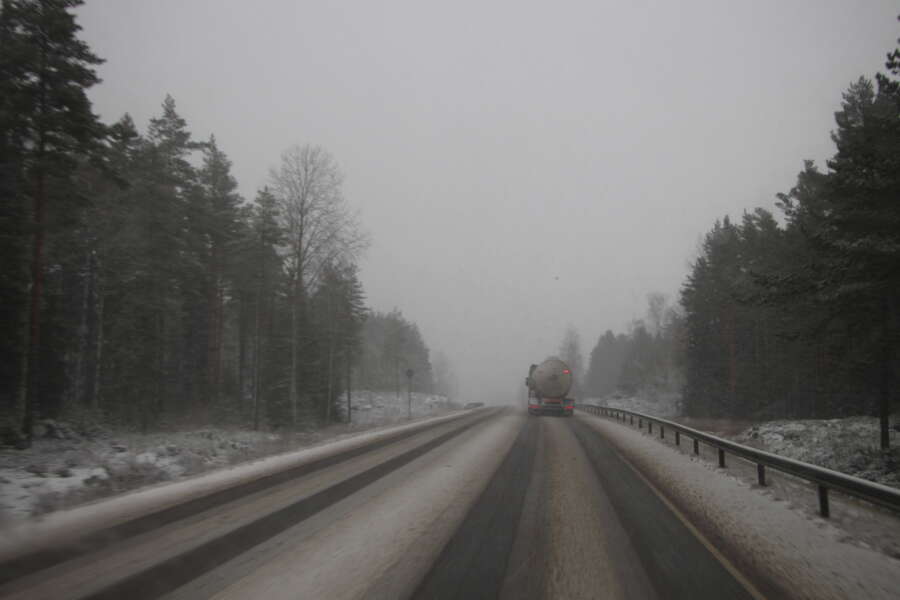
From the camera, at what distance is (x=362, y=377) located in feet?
205

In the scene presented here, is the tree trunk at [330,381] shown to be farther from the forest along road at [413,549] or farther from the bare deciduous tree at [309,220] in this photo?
the forest along road at [413,549]

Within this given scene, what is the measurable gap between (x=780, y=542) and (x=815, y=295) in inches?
418

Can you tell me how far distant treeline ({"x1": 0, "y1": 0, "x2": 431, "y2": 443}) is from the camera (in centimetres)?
1145

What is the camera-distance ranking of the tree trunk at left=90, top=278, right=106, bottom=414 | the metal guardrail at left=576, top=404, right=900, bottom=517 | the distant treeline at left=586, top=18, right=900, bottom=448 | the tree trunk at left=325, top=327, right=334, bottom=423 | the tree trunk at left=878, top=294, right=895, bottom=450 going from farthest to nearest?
1. the tree trunk at left=325, top=327, right=334, bottom=423
2. the tree trunk at left=90, top=278, right=106, bottom=414
3. the tree trunk at left=878, top=294, right=895, bottom=450
4. the distant treeline at left=586, top=18, right=900, bottom=448
5. the metal guardrail at left=576, top=404, right=900, bottom=517

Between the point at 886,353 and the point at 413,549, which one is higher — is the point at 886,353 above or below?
above

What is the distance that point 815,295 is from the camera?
12047mm

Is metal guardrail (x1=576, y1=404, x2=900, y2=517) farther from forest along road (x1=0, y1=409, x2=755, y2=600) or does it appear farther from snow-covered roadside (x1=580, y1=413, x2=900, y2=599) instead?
forest along road (x1=0, y1=409, x2=755, y2=600)

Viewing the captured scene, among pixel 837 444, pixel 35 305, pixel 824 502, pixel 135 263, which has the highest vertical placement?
pixel 135 263

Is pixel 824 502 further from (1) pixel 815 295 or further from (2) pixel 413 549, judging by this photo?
(1) pixel 815 295

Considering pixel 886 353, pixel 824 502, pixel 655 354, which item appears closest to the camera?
pixel 824 502

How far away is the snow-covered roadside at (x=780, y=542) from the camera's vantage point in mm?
3730

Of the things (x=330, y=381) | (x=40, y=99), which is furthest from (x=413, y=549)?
(x=330, y=381)

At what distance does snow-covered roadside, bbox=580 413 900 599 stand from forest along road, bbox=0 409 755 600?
0.39 metres

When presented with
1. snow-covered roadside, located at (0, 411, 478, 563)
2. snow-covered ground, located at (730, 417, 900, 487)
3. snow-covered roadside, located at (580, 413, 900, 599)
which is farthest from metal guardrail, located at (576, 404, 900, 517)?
snow-covered roadside, located at (0, 411, 478, 563)
